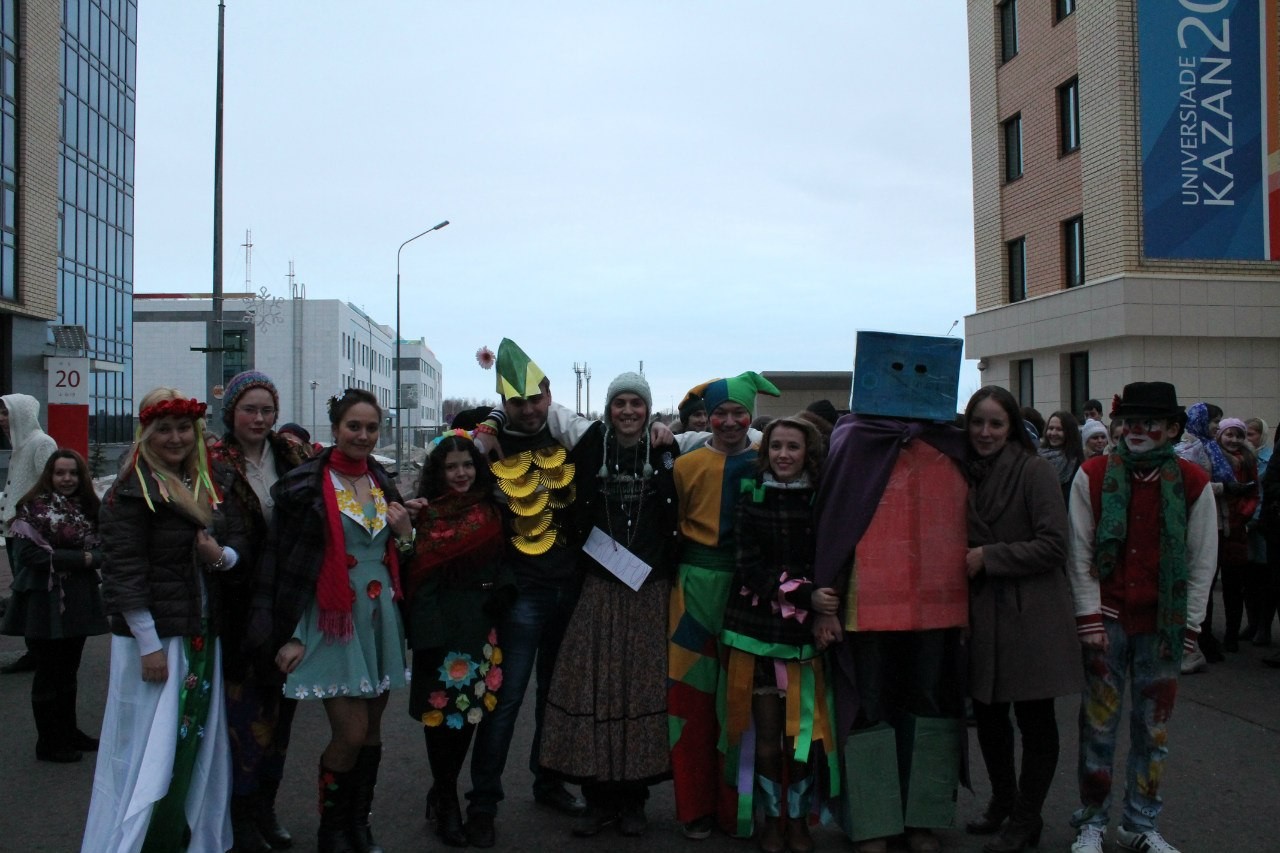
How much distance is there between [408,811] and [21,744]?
259cm

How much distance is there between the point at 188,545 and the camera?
364cm

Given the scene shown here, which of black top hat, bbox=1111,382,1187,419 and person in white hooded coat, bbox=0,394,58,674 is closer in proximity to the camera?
black top hat, bbox=1111,382,1187,419

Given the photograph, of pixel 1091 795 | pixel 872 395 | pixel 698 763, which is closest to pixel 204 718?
pixel 698 763

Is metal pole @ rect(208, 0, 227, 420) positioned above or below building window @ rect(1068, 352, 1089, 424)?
above

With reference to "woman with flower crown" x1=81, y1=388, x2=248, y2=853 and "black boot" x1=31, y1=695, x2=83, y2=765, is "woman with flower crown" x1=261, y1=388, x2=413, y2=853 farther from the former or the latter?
"black boot" x1=31, y1=695, x2=83, y2=765

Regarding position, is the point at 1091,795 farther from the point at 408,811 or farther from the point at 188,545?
the point at 188,545

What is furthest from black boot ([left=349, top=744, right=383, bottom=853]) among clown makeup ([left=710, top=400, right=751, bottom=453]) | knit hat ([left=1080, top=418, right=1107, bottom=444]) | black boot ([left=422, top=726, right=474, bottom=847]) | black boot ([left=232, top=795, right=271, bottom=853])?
knit hat ([left=1080, top=418, right=1107, bottom=444])

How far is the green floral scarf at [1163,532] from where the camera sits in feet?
12.9

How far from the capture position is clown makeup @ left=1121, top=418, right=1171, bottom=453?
402 centimetres

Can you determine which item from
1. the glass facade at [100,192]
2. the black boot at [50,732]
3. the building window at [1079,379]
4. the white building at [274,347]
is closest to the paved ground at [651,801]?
the black boot at [50,732]

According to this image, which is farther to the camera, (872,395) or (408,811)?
(408,811)

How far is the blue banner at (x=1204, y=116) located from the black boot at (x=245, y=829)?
15248mm

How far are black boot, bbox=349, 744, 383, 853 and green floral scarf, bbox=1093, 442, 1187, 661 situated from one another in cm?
297

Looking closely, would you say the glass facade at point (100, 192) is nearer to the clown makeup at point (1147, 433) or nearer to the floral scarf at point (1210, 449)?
the floral scarf at point (1210, 449)
